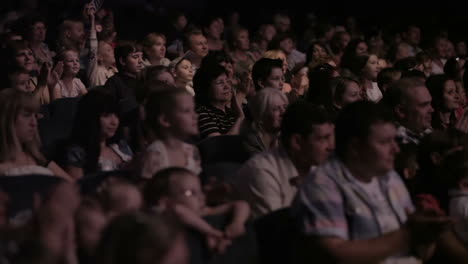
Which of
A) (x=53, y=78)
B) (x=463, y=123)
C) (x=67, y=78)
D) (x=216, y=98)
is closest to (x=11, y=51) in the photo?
Result: (x=53, y=78)

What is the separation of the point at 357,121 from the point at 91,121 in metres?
1.87

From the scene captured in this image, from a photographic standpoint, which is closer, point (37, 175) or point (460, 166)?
point (37, 175)

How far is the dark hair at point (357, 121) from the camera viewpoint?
10.8ft

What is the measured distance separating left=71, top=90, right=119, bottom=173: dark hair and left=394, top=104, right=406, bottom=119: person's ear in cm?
152

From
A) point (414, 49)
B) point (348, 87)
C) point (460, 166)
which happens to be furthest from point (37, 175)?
point (414, 49)

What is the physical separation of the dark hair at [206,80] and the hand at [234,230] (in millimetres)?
2760

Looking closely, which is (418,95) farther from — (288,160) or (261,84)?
(261,84)

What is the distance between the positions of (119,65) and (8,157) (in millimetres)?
2940

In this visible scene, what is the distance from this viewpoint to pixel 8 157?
4129 millimetres

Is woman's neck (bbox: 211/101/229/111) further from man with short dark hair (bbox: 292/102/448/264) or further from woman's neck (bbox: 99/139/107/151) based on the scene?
man with short dark hair (bbox: 292/102/448/264)

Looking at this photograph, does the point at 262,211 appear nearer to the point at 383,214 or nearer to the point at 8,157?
the point at 383,214

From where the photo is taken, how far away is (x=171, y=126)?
409 cm

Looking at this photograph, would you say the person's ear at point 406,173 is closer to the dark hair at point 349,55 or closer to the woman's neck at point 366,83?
the woman's neck at point 366,83

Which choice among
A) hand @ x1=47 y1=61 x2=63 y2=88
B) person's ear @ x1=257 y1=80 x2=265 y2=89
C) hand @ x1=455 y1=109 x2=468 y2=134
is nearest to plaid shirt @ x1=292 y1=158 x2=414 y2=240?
hand @ x1=455 y1=109 x2=468 y2=134
